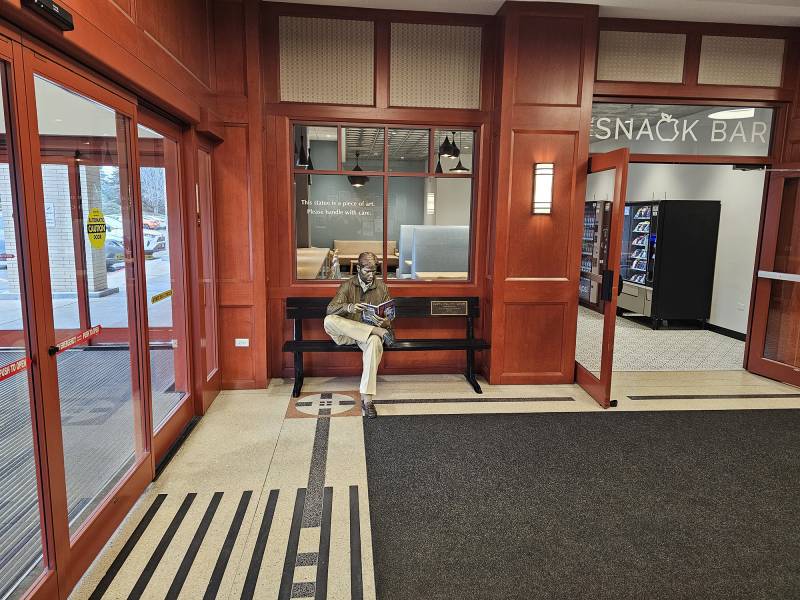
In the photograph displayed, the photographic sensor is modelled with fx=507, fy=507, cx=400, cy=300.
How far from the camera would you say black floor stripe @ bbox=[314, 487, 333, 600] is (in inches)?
90.5

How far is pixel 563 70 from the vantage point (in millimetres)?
4773

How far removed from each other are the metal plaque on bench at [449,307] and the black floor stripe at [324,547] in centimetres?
240

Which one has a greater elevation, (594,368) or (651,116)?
(651,116)

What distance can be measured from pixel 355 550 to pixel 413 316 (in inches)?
110

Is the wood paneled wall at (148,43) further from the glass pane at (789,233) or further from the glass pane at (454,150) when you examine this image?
the glass pane at (789,233)

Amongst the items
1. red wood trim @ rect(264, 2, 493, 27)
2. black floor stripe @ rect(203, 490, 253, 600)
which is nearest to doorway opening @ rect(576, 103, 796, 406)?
red wood trim @ rect(264, 2, 493, 27)

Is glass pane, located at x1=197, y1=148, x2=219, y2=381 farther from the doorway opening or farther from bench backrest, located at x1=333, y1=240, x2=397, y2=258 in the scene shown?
the doorway opening

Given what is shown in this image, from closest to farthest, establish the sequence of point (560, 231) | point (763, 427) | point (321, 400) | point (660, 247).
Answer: point (763, 427) < point (321, 400) < point (560, 231) < point (660, 247)

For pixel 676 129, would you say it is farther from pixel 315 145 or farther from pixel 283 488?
pixel 283 488

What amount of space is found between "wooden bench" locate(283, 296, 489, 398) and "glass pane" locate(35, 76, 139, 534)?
1.63m

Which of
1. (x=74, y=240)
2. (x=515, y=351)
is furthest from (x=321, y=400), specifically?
(x=74, y=240)

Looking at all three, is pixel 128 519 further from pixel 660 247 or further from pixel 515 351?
pixel 660 247

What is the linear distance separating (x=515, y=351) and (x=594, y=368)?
42.2 inches

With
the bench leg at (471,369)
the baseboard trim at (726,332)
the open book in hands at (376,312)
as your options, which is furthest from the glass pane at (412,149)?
the baseboard trim at (726,332)
